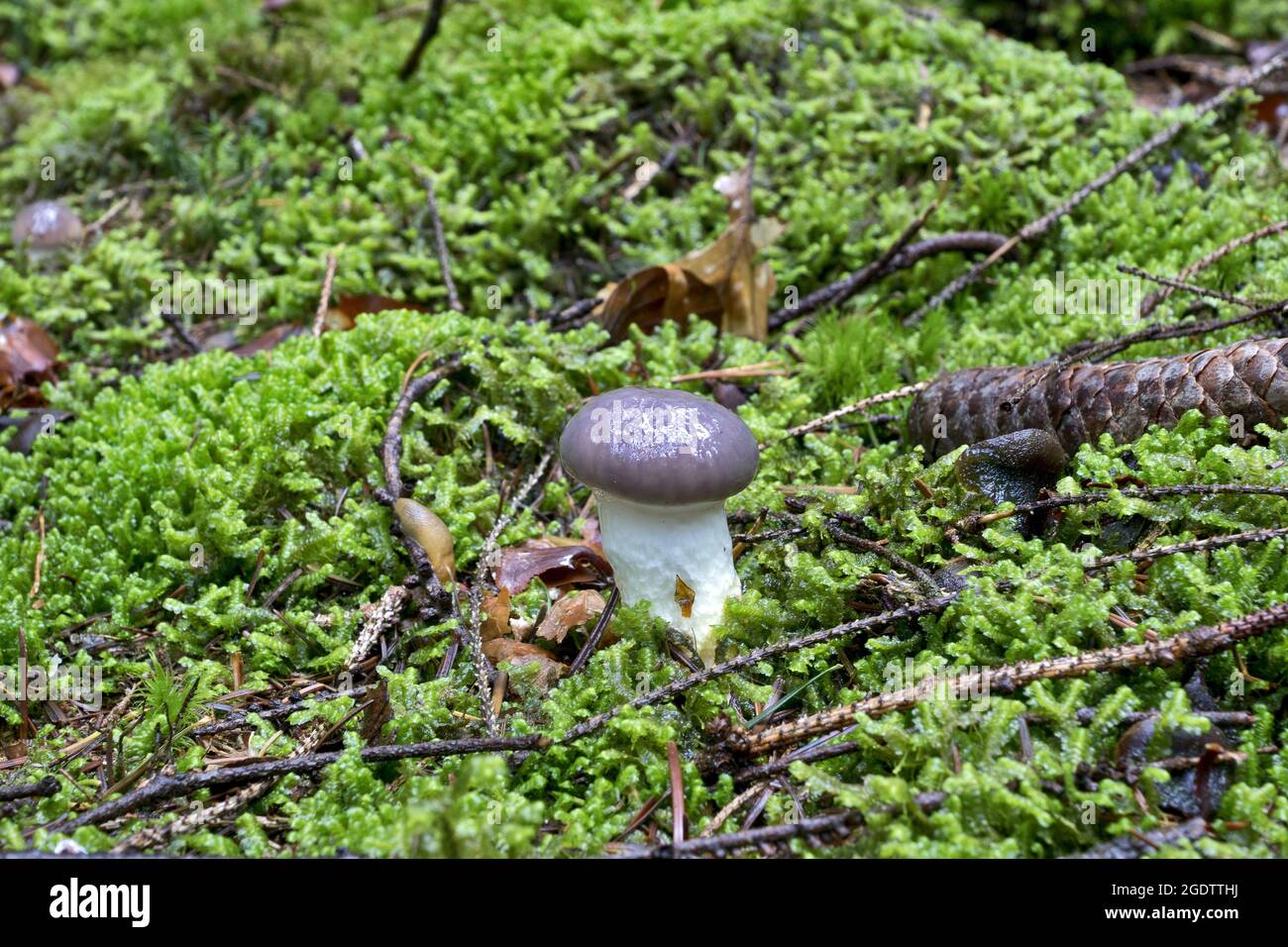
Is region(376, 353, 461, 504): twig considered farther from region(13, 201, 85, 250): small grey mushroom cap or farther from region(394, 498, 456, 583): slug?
region(13, 201, 85, 250): small grey mushroom cap

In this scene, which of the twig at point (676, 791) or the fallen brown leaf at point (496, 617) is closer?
the twig at point (676, 791)

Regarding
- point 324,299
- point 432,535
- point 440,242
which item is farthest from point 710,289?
point 432,535

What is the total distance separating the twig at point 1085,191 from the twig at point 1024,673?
1799 millimetres

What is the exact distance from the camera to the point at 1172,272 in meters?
3.02

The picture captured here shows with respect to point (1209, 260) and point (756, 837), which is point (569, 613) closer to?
point (756, 837)

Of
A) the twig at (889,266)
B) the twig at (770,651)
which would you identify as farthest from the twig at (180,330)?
the twig at (770,651)

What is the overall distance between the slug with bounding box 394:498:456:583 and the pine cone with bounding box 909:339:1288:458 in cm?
125

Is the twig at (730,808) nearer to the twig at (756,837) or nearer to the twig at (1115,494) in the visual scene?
the twig at (756,837)

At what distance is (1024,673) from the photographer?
1687mm

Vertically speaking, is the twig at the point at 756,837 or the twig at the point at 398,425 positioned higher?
the twig at the point at 398,425

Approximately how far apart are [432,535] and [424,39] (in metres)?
2.93

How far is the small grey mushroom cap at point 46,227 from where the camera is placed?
152 inches
